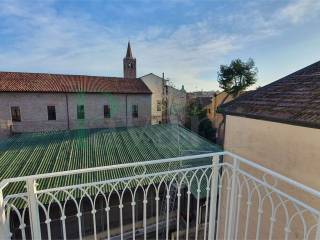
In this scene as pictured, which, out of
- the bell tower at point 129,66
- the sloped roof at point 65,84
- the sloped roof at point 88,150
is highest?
the bell tower at point 129,66

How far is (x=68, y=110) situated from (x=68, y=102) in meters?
Answer: 0.67

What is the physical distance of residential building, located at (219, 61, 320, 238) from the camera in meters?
2.60

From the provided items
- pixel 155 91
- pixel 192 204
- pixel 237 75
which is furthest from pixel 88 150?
pixel 155 91

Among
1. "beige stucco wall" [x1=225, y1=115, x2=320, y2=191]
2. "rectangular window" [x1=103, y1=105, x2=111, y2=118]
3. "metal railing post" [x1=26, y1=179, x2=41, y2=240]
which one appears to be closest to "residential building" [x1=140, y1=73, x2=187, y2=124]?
"rectangular window" [x1=103, y1=105, x2=111, y2=118]

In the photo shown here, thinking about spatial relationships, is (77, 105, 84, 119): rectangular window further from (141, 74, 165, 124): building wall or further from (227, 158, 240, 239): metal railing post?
(227, 158, 240, 239): metal railing post

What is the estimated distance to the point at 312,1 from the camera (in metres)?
4.02

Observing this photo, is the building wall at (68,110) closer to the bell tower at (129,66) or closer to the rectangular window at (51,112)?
the rectangular window at (51,112)

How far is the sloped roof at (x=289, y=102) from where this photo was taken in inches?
111

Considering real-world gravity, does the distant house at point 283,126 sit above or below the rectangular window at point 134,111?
above

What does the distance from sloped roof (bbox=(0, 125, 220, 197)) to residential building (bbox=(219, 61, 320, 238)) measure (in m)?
4.30

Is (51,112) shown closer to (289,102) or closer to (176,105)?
(176,105)

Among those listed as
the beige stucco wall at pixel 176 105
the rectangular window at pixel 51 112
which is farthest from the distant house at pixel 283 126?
the beige stucco wall at pixel 176 105

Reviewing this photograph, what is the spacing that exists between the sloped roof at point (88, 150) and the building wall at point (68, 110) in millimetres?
5435

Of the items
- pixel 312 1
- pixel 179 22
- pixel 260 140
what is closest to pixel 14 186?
pixel 260 140
